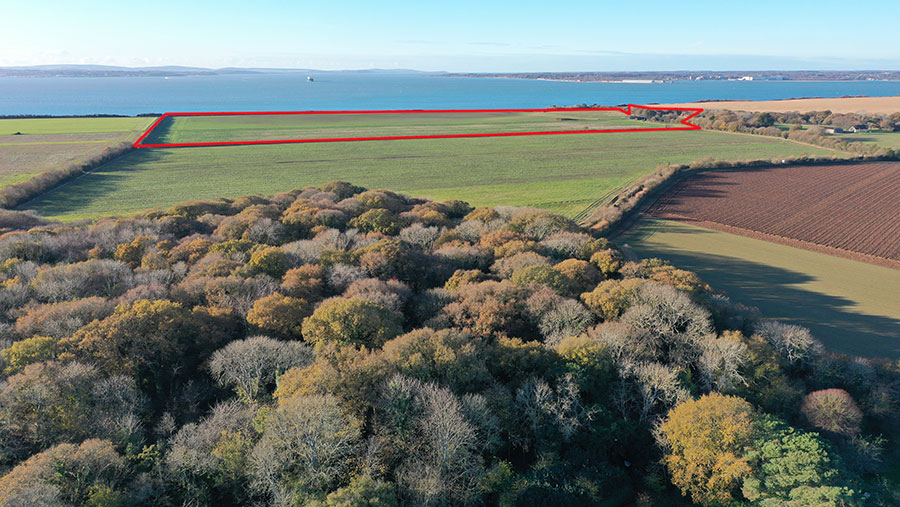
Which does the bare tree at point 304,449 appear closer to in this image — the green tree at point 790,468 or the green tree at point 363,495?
the green tree at point 363,495

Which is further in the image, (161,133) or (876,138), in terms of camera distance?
(161,133)

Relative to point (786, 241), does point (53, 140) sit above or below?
above

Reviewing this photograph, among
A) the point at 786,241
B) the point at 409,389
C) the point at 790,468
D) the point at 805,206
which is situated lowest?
the point at 790,468

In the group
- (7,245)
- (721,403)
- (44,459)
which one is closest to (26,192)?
(7,245)

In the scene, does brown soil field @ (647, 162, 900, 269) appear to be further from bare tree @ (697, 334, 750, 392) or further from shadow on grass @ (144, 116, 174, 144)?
shadow on grass @ (144, 116, 174, 144)

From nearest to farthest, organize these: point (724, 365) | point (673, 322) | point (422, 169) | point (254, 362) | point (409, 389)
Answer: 1. point (409, 389)
2. point (254, 362)
3. point (724, 365)
4. point (673, 322)
5. point (422, 169)

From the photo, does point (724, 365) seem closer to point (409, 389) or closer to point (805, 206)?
point (409, 389)

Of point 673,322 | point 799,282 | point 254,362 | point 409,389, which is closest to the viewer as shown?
point 409,389

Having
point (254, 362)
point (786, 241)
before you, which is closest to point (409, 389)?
point (254, 362)

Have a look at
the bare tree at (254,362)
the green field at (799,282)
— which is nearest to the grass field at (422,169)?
the green field at (799,282)
